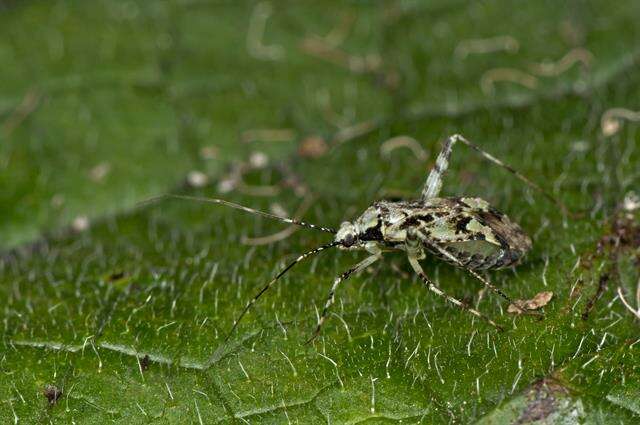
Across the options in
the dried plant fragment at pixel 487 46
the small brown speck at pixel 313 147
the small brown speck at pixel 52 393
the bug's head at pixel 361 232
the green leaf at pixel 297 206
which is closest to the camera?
the green leaf at pixel 297 206

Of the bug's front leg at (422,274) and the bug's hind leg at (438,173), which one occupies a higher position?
the bug's hind leg at (438,173)

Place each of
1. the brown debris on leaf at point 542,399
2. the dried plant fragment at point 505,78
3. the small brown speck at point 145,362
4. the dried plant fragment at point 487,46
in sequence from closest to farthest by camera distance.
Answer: the brown debris on leaf at point 542,399
the small brown speck at point 145,362
the dried plant fragment at point 505,78
the dried plant fragment at point 487,46

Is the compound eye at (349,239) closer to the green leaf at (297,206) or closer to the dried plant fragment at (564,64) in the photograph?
the green leaf at (297,206)

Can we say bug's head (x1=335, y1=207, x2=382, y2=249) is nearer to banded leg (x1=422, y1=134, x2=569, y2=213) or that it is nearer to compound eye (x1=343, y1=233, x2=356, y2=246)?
compound eye (x1=343, y1=233, x2=356, y2=246)

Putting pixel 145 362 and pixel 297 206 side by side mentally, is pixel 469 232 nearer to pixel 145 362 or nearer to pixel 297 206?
pixel 297 206

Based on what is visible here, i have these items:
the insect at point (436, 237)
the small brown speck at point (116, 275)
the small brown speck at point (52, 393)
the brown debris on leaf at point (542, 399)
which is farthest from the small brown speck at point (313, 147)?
the brown debris on leaf at point (542, 399)

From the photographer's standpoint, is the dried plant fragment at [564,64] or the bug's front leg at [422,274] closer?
the bug's front leg at [422,274]

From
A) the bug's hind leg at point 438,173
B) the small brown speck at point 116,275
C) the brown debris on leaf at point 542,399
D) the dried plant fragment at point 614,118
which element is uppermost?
the dried plant fragment at point 614,118

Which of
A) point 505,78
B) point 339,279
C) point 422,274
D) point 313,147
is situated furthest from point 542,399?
point 505,78
